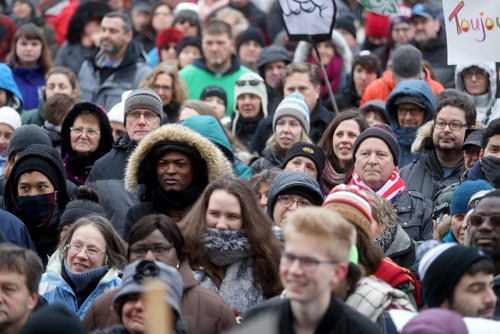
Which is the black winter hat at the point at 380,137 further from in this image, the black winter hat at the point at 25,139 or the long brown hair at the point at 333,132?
the black winter hat at the point at 25,139

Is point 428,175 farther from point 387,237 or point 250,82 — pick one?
point 250,82

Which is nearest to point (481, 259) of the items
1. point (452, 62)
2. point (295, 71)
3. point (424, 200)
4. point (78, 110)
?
point (424, 200)

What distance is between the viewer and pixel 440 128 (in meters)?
11.9

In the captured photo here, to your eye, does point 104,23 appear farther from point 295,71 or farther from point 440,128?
point 440,128

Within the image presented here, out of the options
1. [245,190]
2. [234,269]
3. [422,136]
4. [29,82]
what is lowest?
[234,269]

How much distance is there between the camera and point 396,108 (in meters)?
13.1

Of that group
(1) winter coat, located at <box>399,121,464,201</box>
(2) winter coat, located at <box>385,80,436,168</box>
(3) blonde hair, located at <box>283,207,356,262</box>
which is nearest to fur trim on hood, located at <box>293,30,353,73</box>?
(2) winter coat, located at <box>385,80,436,168</box>

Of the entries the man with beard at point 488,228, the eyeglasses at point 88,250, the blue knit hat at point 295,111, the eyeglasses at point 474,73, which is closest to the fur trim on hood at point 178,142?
the eyeglasses at point 88,250

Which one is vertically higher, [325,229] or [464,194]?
[325,229]

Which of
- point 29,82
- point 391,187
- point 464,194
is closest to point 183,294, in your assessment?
point 464,194

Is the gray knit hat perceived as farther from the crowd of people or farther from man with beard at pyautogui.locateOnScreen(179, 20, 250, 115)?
man with beard at pyautogui.locateOnScreen(179, 20, 250, 115)

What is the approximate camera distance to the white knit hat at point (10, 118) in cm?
1320

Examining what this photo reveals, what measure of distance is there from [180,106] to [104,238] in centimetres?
489

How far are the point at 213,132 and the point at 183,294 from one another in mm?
3827
